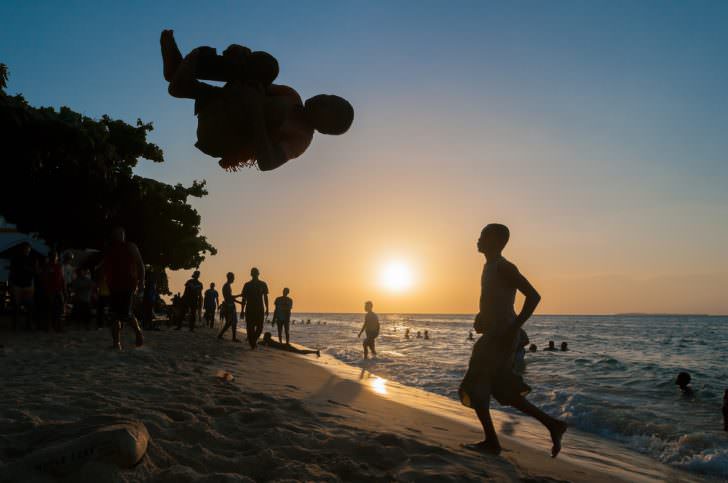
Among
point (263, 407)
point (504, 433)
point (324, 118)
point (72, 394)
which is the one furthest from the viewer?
point (504, 433)

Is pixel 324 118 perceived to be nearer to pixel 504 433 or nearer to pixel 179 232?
pixel 504 433

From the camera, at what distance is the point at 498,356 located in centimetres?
411

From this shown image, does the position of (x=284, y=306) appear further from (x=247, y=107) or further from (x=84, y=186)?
(x=247, y=107)

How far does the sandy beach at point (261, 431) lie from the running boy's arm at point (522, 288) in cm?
118

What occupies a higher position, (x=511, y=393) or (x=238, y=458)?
(x=511, y=393)

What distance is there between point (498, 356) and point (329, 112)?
3070 mm

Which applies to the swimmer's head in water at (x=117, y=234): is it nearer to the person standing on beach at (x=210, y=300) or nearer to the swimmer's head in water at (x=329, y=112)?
the swimmer's head in water at (x=329, y=112)

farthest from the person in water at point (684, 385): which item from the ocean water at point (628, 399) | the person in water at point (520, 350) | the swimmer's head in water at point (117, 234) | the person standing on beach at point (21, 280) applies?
the person standing on beach at point (21, 280)

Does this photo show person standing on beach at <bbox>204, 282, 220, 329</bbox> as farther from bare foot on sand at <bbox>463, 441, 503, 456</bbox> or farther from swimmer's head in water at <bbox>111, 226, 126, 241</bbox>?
bare foot on sand at <bbox>463, 441, 503, 456</bbox>

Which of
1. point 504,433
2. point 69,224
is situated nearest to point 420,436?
point 504,433

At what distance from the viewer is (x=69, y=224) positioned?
1548 centimetres

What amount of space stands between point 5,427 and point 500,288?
3772 mm

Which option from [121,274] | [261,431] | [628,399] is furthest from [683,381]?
[121,274]

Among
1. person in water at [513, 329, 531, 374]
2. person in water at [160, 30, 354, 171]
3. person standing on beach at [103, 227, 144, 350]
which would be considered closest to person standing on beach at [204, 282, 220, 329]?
person standing on beach at [103, 227, 144, 350]
